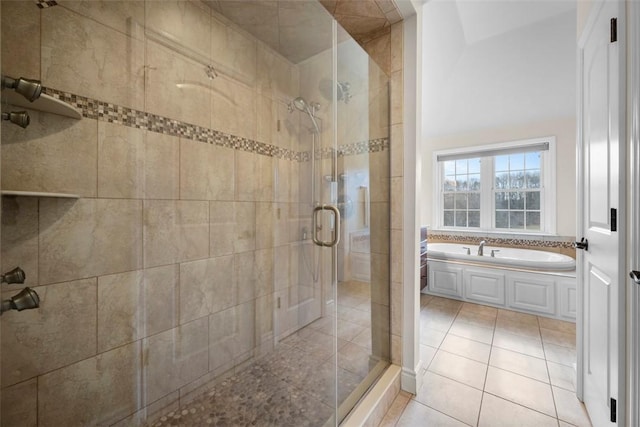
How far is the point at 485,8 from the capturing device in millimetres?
2271

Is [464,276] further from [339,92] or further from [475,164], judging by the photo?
[339,92]

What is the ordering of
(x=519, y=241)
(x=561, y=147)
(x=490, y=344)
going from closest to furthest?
(x=490, y=344)
(x=561, y=147)
(x=519, y=241)

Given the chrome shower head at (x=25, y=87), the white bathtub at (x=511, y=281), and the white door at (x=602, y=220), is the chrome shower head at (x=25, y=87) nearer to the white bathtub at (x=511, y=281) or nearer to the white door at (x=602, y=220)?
the white door at (x=602, y=220)

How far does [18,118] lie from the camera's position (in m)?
0.85

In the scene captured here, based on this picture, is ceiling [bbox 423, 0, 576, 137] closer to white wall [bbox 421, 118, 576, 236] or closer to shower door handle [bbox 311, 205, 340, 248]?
white wall [bbox 421, 118, 576, 236]

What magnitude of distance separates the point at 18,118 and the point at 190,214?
773 millimetres

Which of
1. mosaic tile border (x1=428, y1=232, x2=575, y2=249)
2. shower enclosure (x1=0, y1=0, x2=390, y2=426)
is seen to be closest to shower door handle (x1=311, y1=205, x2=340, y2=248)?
shower enclosure (x1=0, y1=0, x2=390, y2=426)

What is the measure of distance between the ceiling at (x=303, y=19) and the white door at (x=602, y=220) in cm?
109

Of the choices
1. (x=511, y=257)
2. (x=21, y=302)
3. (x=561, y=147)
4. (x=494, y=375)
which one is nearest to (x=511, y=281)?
(x=511, y=257)

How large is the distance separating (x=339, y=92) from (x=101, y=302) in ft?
5.50

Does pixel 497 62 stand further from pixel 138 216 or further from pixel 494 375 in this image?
pixel 138 216

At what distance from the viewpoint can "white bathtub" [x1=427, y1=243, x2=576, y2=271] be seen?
8.92 ft

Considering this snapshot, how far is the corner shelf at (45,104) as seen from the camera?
0.81m

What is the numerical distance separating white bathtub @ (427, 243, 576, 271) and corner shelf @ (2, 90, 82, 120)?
357 centimetres
